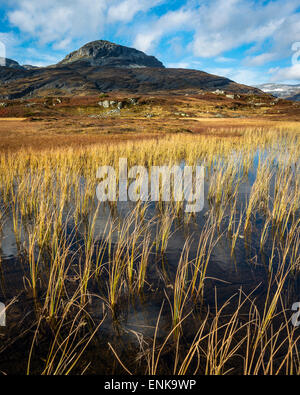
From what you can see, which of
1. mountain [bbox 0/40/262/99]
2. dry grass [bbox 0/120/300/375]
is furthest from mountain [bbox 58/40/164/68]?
dry grass [bbox 0/120/300/375]

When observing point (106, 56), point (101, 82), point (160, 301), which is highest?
point (106, 56)

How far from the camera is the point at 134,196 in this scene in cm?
451

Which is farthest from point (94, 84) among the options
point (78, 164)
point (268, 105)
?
point (78, 164)

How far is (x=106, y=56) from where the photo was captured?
180m

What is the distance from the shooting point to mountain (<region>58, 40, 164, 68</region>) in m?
169

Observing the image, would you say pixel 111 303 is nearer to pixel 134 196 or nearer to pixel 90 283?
pixel 90 283

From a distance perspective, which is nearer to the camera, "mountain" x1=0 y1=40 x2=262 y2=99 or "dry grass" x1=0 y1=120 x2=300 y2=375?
"dry grass" x1=0 y1=120 x2=300 y2=375

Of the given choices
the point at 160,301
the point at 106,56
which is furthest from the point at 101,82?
the point at 160,301

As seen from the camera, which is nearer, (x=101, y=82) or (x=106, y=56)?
(x=101, y=82)

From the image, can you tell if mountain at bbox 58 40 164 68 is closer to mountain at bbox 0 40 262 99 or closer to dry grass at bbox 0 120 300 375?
mountain at bbox 0 40 262 99

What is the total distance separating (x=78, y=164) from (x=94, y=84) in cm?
10818

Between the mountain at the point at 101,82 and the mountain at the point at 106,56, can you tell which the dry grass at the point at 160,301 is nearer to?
the mountain at the point at 101,82

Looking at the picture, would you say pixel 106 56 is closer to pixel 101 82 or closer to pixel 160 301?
pixel 101 82

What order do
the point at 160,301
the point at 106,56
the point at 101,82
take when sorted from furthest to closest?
the point at 106,56
the point at 101,82
the point at 160,301
